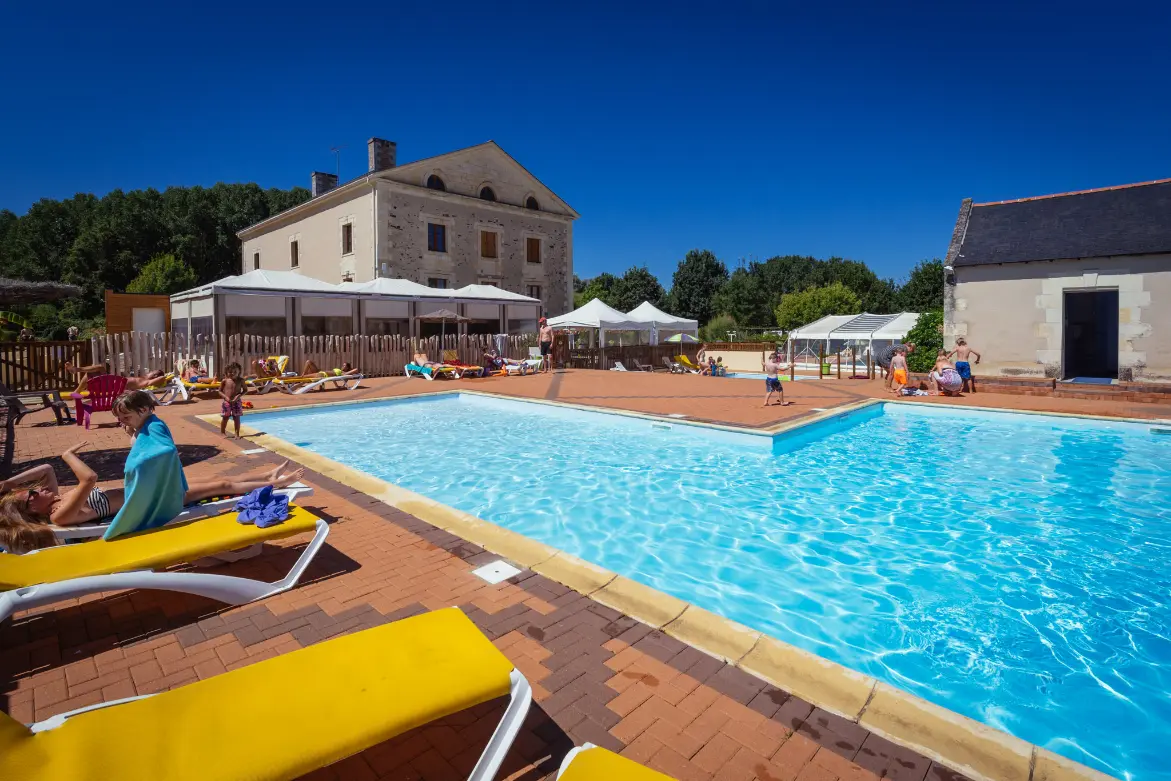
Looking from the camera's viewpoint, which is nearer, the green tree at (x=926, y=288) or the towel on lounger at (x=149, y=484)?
the towel on lounger at (x=149, y=484)

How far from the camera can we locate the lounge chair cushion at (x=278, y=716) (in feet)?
5.78

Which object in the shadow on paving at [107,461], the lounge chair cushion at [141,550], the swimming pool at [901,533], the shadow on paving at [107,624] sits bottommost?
the swimming pool at [901,533]

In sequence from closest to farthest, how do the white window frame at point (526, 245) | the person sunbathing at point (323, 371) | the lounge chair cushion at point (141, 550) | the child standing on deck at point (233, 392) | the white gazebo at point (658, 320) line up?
the lounge chair cushion at point (141, 550) < the child standing on deck at point (233, 392) < the person sunbathing at point (323, 371) < the white gazebo at point (658, 320) < the white window frame at point (526, 245)

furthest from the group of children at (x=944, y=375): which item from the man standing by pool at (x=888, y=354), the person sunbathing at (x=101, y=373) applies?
the person sunbathing at (x=101, y=373)

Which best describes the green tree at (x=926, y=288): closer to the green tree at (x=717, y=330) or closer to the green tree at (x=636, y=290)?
the green tree at (x=717, y=330)

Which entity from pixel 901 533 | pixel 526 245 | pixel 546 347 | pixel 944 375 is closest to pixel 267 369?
pixel 546 347

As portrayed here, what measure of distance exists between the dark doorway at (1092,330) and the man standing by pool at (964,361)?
5842mm

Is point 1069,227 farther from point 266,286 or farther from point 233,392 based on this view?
point 266,286

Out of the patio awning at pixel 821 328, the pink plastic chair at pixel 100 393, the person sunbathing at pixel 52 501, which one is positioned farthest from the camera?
the patio awning at pixel 821 328

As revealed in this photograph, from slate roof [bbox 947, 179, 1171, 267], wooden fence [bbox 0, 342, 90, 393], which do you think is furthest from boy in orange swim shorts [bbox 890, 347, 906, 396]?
wooden fence [bbox 0, 342, 90, 393]

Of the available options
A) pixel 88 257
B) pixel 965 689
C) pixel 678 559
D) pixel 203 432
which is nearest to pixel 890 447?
pixel 678 559

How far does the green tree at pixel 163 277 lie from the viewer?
40.9m

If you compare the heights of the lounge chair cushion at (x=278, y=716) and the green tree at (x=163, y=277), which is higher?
the green tree at (x=163, y=277)

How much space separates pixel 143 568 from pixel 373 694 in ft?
7.07
